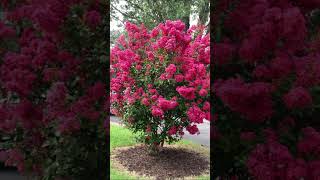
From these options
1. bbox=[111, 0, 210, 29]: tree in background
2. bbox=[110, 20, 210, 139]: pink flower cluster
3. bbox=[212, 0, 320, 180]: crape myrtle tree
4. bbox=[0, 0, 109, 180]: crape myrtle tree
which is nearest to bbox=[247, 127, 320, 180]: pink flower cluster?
bbox=[212, 0, 320, 180]: crape myrtle tree

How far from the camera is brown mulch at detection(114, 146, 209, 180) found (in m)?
6.77

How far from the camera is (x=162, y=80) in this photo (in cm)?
660

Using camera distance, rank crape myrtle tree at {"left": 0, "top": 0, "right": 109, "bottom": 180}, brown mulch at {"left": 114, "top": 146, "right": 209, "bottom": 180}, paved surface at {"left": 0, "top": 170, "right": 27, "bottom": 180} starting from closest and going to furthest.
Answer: crape myrtle tree at {"left": 0, "top": 0, "right": 109, "bottom": 180}, paved surface at {"left": 0, "top": 170, "right": 27, "bottom": 180}, brown mulch at {"left": 114, "top": 146, "right": 209, "bottom": 180}

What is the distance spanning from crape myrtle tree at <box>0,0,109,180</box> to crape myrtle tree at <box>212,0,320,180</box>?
0.97 metres

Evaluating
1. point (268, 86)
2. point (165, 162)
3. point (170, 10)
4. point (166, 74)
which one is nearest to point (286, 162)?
point (268, 86)

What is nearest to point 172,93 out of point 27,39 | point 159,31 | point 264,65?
point 159,31

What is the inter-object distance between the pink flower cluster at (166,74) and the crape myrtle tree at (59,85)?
2.25 metres

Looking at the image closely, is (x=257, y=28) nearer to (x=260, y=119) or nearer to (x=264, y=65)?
(x=264, y=65)

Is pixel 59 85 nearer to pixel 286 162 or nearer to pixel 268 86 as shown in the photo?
pixel 268 86

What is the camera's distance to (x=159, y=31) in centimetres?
687

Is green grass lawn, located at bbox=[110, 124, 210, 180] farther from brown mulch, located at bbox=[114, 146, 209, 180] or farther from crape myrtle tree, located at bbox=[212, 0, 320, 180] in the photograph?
crape myrtle tree, located at bbox=[212, 0, 320, 180]

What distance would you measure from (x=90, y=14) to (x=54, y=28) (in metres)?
0.31

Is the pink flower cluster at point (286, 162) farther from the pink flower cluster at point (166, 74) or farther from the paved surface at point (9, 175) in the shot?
the paved surface at point (9, 175)

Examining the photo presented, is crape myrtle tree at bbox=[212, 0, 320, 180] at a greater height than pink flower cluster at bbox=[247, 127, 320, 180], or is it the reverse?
crape myrtle tree at bbox=[212, 0, 320, 180]
